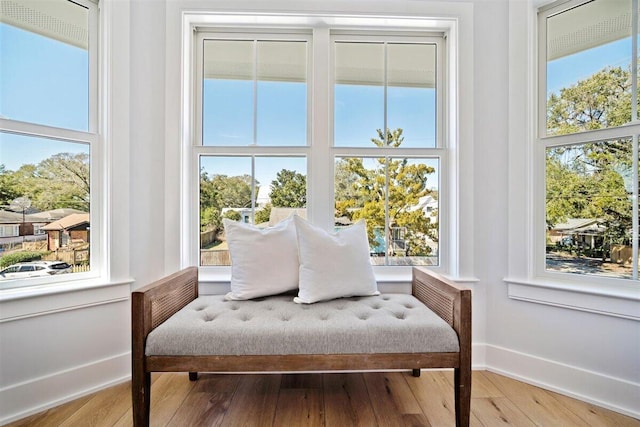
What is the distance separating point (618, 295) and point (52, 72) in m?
3.34

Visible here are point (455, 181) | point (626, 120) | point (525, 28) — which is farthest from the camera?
point (455, 181)

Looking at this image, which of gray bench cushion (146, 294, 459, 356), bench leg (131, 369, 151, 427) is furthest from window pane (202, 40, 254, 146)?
bench leg (131, 369, 151, 427)

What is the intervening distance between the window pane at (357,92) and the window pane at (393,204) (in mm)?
187

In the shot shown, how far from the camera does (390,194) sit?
82.3 inches

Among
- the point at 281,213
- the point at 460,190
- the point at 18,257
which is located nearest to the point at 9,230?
the point at 18,257

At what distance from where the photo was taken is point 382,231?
2092 mm

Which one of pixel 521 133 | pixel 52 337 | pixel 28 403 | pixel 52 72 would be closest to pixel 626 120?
pixel 521 133

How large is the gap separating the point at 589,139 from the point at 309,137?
66.7 inches

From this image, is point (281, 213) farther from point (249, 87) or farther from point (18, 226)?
point (18, 226)

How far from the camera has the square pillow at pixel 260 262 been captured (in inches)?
64.9

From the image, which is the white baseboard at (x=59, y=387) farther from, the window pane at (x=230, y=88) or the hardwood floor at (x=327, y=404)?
the window pane at (x=230, y=88)

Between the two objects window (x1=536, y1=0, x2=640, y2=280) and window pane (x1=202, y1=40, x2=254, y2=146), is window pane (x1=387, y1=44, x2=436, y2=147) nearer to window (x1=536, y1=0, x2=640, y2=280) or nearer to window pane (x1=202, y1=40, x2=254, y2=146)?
window (x1=536, y1=0, x2=640, y2=280)

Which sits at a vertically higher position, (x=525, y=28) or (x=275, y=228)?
(x=525, y=28)

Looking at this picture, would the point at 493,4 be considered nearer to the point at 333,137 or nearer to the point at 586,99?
the point at 586,99
